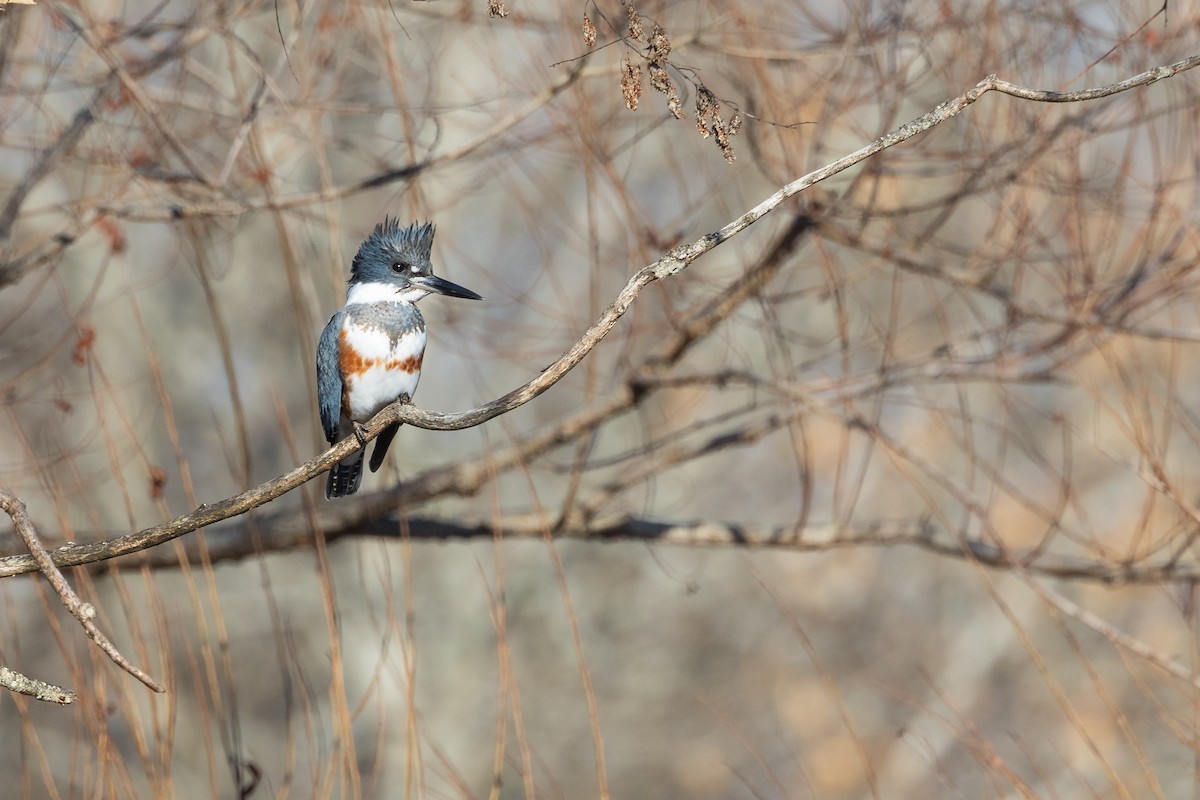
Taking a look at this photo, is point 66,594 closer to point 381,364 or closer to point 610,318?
point 610,318

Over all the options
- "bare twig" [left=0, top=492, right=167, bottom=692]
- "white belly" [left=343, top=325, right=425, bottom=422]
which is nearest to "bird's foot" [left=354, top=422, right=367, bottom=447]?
"white belly" [left=343, top=325, right=425, bottom=422]

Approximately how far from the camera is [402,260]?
292 cm

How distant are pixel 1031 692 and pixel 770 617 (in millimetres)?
2034

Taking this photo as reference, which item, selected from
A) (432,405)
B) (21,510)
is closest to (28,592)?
(432,405)

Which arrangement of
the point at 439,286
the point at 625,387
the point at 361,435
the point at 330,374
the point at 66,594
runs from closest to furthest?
1. the point at 66,594
2. the point at 361,435
3. the point at 439,286
4. the point at 330,374
5. the point at 625,387

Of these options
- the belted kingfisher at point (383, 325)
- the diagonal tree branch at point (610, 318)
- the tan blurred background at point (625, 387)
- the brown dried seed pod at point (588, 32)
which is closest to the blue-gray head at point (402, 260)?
the belted kingfisher at point (383, 325)

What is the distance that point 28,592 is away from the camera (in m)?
7.36

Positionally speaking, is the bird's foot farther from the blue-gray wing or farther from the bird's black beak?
the blue-gray wing

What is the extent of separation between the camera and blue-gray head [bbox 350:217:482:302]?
287 centimetres

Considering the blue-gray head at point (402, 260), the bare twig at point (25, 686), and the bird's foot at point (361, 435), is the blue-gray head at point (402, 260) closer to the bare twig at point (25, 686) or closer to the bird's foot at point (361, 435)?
the bird's foot at point (361, 435)

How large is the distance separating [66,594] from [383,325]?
157 cm

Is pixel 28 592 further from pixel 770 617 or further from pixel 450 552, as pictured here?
pixel 770 617

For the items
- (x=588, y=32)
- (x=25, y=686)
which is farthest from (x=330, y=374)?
(x=588, y=32)

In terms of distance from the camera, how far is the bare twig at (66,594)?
1385 millimetres
